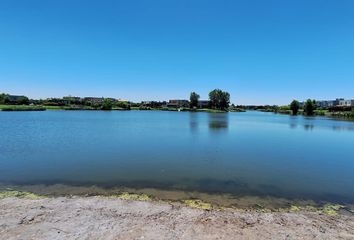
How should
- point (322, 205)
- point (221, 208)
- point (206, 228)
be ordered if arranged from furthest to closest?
1. point (322, 205)
2. point (221, 208)
3. point (206, 228)

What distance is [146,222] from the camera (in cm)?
768

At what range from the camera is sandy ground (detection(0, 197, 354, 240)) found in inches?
270

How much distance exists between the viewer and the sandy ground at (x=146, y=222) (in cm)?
686

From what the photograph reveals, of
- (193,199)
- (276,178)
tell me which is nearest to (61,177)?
(193,199)

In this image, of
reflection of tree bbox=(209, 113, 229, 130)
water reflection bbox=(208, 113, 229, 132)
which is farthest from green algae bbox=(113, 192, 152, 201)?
reflection of tree bbox=(209, 113, 229, 130)

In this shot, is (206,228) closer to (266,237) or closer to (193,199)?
(266,237)

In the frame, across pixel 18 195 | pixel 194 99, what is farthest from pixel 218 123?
pixel 194 99

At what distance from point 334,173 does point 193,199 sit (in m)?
11.4

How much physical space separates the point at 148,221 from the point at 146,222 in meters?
0.10

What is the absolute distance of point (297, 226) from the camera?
7777mm

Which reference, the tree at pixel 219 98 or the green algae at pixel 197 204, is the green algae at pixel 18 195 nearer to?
the green algae at pixel 197 204

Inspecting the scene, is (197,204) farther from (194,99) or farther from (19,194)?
(194,99)

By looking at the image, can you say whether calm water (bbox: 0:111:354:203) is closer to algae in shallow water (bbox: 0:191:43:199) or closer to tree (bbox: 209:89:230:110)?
algae in shallow water (bbox: 0:191:43:199)

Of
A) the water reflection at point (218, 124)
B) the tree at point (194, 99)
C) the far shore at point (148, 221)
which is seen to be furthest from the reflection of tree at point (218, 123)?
the tree at point (194, 99)
